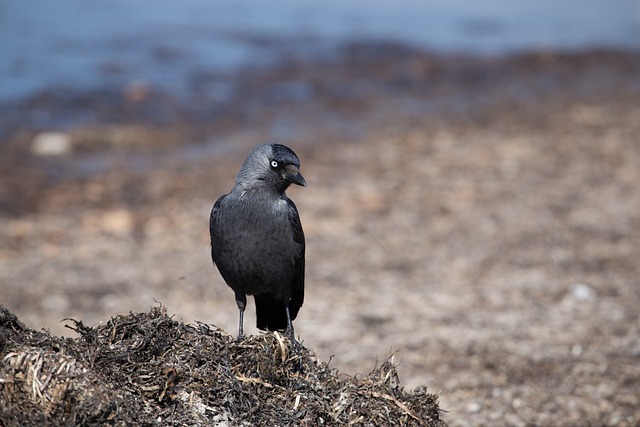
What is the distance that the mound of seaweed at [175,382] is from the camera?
312 centimetres

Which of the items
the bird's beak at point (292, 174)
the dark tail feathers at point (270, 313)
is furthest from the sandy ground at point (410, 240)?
the bird's beak at point (292, 174)

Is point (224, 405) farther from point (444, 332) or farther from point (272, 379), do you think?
point (444, 332)

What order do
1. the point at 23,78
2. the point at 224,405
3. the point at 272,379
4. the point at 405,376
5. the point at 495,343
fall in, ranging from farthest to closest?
1. the point at 23,78
2. the point at 495,343
3. the point at 405,376
4. the point at 272,379
5. the point at 224,405

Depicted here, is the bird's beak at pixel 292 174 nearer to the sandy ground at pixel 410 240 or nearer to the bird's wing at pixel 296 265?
the bird's wing at pixel 296 265

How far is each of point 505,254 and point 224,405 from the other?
5.83 meters

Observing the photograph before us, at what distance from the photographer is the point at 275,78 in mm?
17078

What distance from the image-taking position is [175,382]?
11.5ft

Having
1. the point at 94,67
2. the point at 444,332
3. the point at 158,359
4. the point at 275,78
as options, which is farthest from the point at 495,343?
the point at 94,67

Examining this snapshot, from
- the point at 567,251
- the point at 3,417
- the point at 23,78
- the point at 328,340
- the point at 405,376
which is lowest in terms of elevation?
the point at 3,417

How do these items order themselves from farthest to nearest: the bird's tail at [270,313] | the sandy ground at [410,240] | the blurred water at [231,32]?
the blurred water at [231,32] < the sandy ground at [410,240] < the bird's tail at [270,313]

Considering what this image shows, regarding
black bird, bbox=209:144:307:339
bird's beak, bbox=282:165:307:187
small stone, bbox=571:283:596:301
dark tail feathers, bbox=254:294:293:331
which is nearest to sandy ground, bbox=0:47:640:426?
small stone, bbox=571:283:596:301

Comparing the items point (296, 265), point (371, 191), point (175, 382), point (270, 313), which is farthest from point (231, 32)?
point (175, 382)

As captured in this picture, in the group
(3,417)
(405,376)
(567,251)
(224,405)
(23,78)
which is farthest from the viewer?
(23,78)

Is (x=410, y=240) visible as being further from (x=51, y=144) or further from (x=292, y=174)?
(x=51, y=144)
